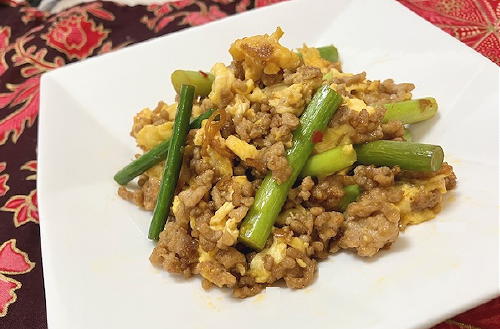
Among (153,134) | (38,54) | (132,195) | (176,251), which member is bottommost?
(38,54)

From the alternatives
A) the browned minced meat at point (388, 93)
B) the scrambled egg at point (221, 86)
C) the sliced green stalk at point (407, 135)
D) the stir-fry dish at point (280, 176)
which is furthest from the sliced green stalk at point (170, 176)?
the sliced green stalk at point (407, 135)

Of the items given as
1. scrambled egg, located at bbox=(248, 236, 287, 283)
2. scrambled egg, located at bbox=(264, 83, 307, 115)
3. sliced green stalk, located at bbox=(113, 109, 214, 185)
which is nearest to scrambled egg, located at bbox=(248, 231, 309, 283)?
scrambled egg, located at bbox=(248, 236, 287, 283)

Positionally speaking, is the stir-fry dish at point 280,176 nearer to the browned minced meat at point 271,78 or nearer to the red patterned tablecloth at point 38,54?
the browned minced meat at point 271,78

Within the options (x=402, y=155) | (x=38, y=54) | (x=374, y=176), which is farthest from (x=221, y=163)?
(x=38, y=54)

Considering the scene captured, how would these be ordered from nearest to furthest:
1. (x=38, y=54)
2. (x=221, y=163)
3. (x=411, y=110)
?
(x=221, y=163), (x=411, y=110), (x=38, y=54)

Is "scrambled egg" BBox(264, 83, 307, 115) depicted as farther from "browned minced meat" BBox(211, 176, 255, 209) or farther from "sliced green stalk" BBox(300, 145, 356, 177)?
"browned minced meat" BBox(211, 176, 255, 209)

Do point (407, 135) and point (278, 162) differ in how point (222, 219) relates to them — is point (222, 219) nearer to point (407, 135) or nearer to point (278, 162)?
point (278, 162)

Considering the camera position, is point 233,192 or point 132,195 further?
point 132,195

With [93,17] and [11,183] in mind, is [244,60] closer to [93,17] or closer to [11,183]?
[11,183]
